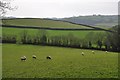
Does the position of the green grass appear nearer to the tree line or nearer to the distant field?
the distant field

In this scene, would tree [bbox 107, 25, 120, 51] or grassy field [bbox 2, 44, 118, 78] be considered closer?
grassy field [bbox 2, 44, 118, 78]

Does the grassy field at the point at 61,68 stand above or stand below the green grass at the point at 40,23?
below

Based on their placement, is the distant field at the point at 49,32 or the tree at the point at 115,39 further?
the distant field at the point at 49,32

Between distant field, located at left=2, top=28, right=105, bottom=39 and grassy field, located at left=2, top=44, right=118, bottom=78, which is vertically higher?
distant field, located at left=2, top=28, right=105, bottom=39

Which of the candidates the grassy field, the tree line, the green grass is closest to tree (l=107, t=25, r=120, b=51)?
the tree line

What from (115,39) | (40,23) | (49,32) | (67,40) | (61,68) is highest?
(40,23)

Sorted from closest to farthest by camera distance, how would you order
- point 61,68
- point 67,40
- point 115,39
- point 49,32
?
point 61,68 < point 115,39 < point 67,40 < point 49,32

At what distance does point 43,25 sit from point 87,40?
41344 mm

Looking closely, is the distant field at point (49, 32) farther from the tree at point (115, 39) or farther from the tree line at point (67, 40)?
the tree at point (115, 39)

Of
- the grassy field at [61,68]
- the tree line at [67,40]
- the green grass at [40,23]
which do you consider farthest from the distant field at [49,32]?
the grassy field at [61,68]

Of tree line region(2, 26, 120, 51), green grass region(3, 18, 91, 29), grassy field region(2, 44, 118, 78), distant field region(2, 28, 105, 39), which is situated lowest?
grassy field region(2, 44, 118, 78)

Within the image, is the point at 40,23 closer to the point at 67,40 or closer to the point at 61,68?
the point at 67,40

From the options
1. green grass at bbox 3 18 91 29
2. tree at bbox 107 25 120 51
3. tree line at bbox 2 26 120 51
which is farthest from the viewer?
green grass at bbox 3 18 91 29

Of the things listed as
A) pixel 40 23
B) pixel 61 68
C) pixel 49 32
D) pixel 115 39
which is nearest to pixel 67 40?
pixel 49 32
